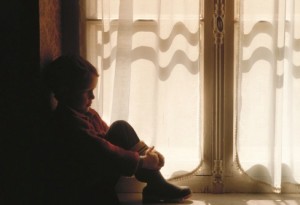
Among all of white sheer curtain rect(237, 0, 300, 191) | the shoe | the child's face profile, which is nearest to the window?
white sheer curtain rect(237, 0, 300, 191)

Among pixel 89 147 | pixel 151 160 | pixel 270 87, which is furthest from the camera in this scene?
pixel 270 87

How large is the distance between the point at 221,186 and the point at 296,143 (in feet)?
1.30

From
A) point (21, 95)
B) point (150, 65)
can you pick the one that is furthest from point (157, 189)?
point (21, 95)

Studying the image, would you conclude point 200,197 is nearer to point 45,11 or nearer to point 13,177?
point 13,177

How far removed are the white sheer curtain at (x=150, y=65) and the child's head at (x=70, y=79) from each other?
38 cm

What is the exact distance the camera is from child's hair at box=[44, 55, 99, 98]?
5.58 feet

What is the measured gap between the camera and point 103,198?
1.71m

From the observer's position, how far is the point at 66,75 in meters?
1.70

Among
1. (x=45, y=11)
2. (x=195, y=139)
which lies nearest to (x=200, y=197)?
(x=195, y=139)

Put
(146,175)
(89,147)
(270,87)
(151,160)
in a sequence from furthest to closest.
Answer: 1. (270,87)
2. (146,175)
3. (151,160)
4. (89,147)

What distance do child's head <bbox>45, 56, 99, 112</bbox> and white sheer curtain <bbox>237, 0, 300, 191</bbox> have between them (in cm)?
76

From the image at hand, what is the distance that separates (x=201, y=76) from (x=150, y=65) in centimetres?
24

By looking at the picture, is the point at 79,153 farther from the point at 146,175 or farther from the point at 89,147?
the point at 146,175

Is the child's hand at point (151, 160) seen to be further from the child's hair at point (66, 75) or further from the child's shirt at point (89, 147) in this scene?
the child's hair at point (66, 75)
